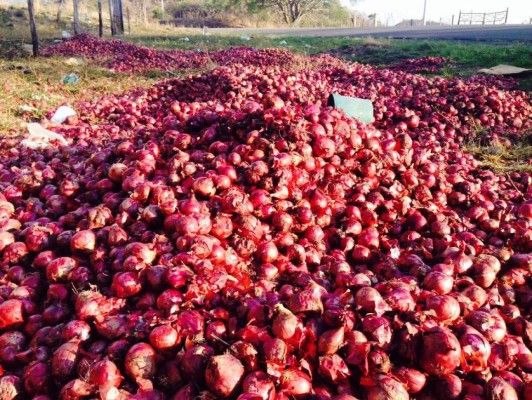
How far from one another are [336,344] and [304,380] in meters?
0.22

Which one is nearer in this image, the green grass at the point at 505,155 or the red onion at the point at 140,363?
the red onion at the point at 140,363

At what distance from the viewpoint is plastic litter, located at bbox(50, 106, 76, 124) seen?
695 centimetres

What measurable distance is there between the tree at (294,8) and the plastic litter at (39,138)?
4635 centimetres

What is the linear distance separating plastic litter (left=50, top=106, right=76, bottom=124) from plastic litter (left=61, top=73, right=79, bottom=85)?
3.38m

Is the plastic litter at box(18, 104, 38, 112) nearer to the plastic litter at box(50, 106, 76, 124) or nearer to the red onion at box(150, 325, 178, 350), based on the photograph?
the plastic litter at box(50, 106, 76, 124)

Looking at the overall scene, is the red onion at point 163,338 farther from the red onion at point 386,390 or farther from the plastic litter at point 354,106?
the plastic litter at point 354,106

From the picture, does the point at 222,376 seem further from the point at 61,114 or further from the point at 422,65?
the point at 422,65

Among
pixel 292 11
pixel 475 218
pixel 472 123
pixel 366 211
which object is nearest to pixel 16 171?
pixel 366 211

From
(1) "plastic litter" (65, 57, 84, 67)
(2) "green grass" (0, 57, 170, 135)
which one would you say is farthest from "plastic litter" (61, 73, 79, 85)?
(1) "plastic litter" (65, 57, 84, 67)

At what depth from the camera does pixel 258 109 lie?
3.70 metres

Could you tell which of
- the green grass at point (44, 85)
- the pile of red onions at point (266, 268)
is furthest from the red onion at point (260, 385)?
the green grass at point (44, 85)

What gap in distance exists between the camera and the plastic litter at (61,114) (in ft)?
22.8

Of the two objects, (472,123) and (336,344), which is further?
(472,123)

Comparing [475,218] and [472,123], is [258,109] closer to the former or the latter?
[475,218]
